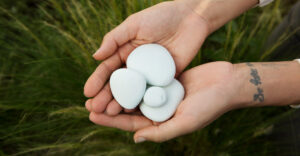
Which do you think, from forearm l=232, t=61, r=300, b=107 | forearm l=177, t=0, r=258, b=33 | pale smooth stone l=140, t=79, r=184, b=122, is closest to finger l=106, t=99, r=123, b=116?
pale smooth stone l=140, t=79, r=184, b=122

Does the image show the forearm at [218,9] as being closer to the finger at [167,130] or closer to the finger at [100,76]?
the finger at [100,76]

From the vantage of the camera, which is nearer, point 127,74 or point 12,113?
point 127,74

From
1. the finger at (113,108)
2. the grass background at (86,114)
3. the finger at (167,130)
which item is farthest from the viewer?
the grass background at (86,114)

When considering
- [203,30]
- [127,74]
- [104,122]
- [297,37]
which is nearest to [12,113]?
[104,122]

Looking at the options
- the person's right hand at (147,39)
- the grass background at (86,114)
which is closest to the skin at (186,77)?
the person's right hand at (147,39)

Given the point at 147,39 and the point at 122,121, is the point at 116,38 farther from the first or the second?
the point at 122,121

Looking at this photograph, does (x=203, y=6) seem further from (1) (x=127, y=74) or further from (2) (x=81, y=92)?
(2) (x=81, y=92)

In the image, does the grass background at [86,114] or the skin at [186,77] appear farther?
the grass background at [86,114]
